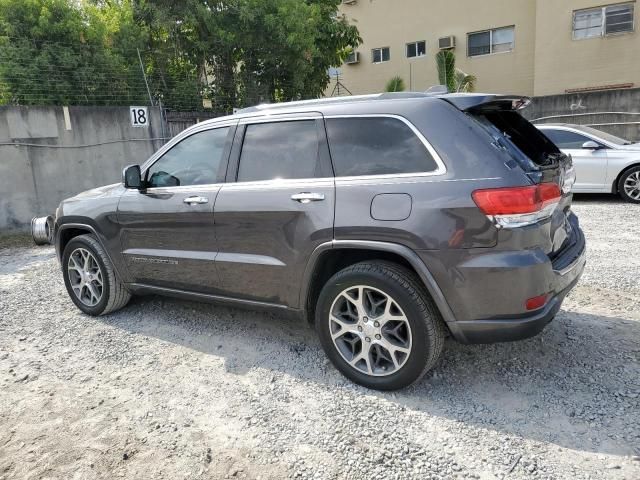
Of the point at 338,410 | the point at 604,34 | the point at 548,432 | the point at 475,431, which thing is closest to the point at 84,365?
the point at 338,410

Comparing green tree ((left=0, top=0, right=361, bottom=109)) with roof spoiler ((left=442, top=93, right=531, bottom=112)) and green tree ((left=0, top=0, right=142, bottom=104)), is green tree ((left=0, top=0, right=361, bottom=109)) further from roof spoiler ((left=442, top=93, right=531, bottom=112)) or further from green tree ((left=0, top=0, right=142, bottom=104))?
roof spoiler ((left=442, top=93, right=531, bottom=112))

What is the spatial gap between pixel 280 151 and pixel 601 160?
7.41 metres

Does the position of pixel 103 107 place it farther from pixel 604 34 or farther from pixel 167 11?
pixel 604 34

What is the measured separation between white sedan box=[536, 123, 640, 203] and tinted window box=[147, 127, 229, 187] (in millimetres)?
6772

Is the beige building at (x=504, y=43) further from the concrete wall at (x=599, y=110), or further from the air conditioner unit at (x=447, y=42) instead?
the concrete wall at (x=599, y=110)

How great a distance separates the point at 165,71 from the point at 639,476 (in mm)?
11436

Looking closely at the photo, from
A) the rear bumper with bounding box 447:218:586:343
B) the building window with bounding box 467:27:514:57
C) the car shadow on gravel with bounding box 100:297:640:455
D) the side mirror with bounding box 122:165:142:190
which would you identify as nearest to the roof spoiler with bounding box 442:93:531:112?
the rear bumper with bounding box 447:218:586:343

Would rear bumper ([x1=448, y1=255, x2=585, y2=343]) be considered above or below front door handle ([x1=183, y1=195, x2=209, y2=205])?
below

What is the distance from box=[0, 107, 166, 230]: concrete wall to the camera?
28.0 ft

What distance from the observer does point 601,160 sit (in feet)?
28.8

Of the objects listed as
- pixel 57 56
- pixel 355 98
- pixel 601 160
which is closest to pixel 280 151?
pixel 355 98

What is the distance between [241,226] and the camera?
359 cm

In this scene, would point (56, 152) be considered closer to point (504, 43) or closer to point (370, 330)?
point (370, 330)

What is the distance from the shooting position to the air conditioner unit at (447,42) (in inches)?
787
